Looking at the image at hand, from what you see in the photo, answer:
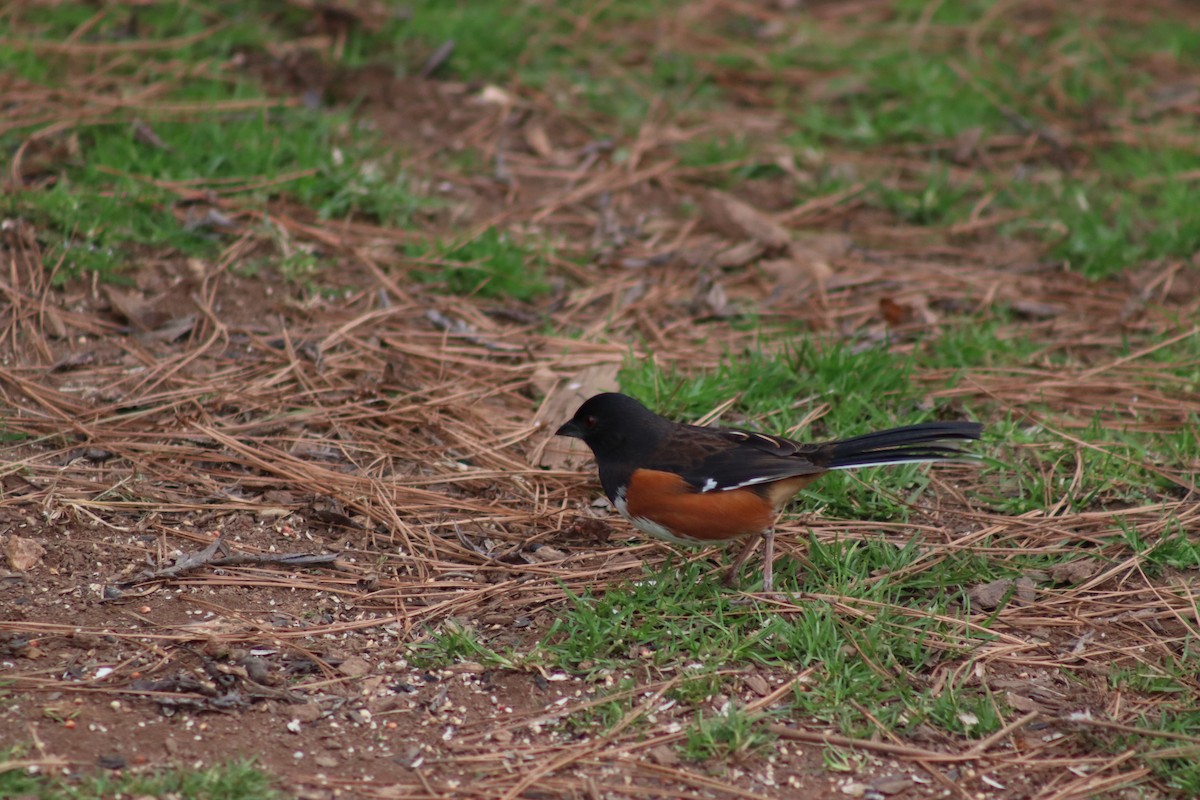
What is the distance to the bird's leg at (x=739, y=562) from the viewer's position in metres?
4.25

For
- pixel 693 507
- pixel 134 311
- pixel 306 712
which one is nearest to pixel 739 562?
pixel 693 507

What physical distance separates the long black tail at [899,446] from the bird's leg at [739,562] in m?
0.39

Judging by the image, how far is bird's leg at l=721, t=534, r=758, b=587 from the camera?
13.9 ft

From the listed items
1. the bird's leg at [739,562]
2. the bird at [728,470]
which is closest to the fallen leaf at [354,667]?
the bird at [728,470]

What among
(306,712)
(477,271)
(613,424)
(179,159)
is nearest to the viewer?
(306,712)

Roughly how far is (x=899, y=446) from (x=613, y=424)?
1017mm

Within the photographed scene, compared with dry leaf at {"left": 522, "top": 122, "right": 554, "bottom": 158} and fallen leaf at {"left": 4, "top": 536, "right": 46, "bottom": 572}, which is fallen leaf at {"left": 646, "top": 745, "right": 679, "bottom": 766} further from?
dry leaf at {"left": 522, "top": 122, "right": 554, "bottom": 158}

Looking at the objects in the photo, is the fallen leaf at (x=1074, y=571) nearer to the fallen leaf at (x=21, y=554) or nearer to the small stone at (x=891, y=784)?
the small stone at (x=891, y=784)

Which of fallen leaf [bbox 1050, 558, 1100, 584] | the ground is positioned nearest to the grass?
the ground

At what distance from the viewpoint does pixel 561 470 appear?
16.1ft

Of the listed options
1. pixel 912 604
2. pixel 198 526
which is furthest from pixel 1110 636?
pixel 198 526

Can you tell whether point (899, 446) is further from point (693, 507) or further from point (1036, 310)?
point (1036, 310)

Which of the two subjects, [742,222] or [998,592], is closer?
[998,592]

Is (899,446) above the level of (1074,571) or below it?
above
